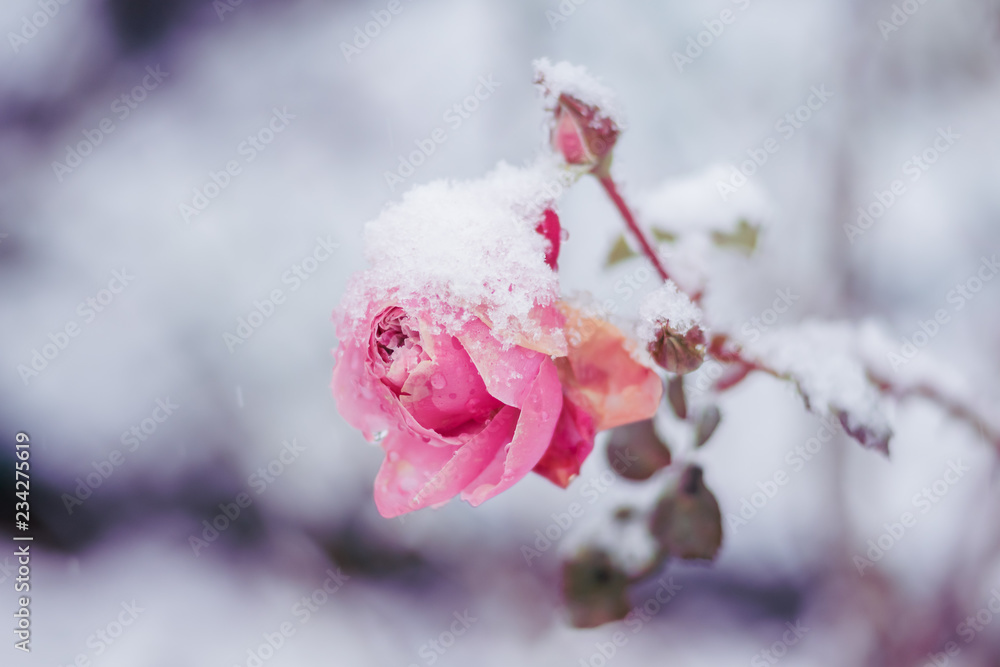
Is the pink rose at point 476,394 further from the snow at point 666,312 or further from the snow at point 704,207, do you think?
the snow at point 704,207

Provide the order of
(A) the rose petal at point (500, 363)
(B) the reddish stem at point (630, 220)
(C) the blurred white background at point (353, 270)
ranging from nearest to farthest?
1. (A) the rose petal at point (500, 363)
2. (B) the reddish stem at point (630, 220)
3. (C) the blurred white background at point (353, 270)

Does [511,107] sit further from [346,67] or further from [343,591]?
[343,591]

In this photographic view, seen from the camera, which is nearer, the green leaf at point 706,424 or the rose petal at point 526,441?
the rose petal at point 526,441

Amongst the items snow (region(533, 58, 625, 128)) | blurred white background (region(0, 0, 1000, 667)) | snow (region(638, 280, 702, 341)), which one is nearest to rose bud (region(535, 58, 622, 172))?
snow (region(533, 58, 625, 128))

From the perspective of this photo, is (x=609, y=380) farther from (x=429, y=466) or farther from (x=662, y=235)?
(x=662, y=235)

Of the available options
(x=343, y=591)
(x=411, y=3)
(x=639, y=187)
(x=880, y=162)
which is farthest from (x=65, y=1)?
(x=880, y=162)

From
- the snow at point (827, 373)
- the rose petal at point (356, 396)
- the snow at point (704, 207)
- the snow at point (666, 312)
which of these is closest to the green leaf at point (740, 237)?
the snow at point (704, 207)

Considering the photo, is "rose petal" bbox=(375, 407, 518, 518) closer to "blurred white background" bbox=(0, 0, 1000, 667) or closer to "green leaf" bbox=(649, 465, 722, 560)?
"green leaf" bbox=(649, 465, 722, 560)
